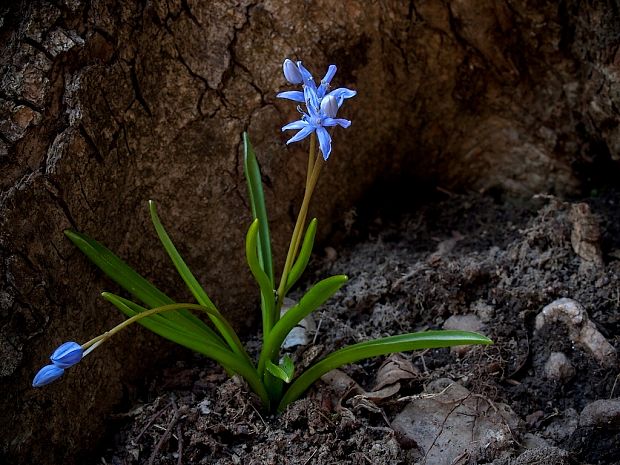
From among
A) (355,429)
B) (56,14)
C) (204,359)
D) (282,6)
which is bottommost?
(355,429)

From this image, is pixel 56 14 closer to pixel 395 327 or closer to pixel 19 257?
pixel 19 257

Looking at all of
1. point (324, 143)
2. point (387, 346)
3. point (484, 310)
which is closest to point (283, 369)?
point (387, 346)

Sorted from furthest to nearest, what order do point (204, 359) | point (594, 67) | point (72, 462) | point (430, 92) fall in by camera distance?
1. point (430, 92)
2. point (594, 67)
3. point (204, 359)
4. point (72, 462)

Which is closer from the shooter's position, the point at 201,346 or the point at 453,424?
the point at 201,346

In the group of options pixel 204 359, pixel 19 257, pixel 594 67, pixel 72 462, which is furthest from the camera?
pixel 594 67

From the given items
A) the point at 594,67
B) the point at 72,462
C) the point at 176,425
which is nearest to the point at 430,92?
the point at 594,67

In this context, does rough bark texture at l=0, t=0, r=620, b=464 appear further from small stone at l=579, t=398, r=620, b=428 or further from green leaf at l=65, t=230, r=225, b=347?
small stone at l=579, t=398, r=620, b=428

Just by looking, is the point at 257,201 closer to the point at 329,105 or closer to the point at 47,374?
the point at 329,105

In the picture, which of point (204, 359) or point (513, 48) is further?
point (513, 48)
